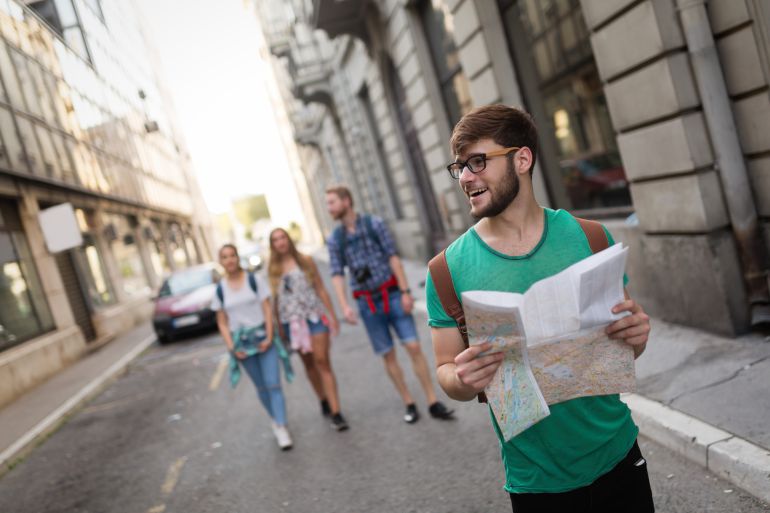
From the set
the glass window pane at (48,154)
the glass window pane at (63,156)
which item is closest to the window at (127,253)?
the glass window pane at (63,156)

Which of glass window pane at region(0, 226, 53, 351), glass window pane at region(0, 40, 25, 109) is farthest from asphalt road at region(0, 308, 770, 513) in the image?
glass window pane at region(0, 40, 25, 109)

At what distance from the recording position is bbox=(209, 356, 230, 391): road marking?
8.44 meters

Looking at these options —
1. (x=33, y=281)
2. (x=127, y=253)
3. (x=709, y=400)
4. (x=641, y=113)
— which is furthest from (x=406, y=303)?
(x=127, y=253)

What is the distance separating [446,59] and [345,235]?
252 inches

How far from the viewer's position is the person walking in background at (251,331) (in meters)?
5.25

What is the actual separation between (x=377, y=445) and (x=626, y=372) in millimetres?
3400

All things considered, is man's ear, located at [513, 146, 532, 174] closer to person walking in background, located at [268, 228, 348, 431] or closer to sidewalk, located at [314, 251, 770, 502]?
sidewalk, located at [314, 251, 770, 502]

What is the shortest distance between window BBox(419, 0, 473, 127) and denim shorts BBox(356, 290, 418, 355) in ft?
18.8

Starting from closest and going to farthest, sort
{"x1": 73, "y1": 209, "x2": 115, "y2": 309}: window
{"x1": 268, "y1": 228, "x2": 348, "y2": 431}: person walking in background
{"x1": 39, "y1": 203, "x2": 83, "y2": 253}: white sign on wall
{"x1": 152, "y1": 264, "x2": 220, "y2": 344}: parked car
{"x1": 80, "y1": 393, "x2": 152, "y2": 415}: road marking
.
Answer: {"x1": 268, "y1": 228, "x2": 348, "y2": 431}: person walking in background → {"x1": 80, "y1": 393, "x2": 152, "y2": 415}: road marking → {"x1": 39, "y1": 203, "x2": 83, "y2": 253}: white sign on wall → {"x1": 152, "y1": 264, "x2": 220, "y2": 344}: parked car → {"x1": 73, "y1": 209, "x2": 115, "y2": 309}: window

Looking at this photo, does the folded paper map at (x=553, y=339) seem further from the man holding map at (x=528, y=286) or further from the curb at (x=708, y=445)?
the curb at (x=708, y=445)

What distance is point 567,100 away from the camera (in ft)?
23.8

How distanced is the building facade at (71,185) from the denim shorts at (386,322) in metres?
8.14

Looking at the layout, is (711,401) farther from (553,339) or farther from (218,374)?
(218,374)

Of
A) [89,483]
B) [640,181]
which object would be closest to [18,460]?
[89,483]
